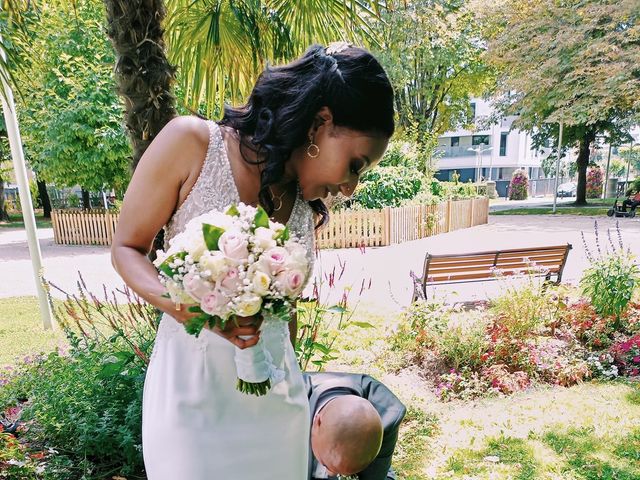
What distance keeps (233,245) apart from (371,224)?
1134 cm

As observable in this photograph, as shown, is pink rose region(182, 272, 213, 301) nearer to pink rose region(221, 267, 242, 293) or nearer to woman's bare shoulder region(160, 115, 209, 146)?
pink rose region(221, 267, 242, 293)

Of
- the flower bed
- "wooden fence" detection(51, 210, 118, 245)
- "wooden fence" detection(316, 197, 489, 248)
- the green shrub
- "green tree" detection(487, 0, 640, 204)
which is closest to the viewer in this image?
the flower bed

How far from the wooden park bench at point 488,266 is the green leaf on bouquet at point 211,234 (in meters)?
4.73

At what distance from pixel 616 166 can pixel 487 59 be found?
4272 cm

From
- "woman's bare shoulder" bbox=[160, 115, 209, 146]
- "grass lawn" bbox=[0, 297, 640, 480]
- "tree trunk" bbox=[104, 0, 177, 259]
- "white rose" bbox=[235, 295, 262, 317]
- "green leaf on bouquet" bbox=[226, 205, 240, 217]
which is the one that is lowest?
"grass lawn" bbox=[0, 297, 640, 480]

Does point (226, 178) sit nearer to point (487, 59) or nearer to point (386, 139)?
point (386, 139)

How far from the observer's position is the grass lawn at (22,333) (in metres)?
5.12

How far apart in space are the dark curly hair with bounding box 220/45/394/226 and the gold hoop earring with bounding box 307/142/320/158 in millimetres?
22

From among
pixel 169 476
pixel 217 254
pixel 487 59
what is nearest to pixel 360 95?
pixel 217 254

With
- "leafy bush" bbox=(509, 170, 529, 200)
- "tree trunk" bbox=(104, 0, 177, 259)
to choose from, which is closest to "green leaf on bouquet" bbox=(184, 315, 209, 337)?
"tree trunk" bbox=(104, 0, 177, 259)

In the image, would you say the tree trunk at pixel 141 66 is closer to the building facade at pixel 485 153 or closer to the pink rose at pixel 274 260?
the pink rose at pixel 274 260

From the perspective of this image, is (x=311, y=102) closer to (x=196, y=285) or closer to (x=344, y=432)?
(x=196, y=285)

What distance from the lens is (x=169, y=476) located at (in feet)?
4.46

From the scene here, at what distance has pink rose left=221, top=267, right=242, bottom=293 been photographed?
3.39ft
